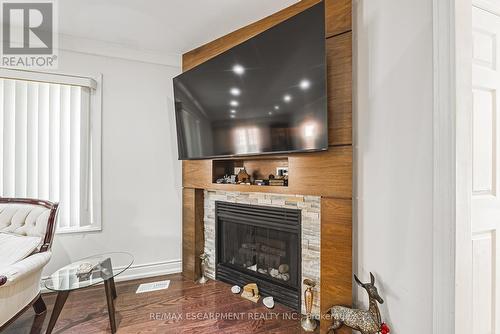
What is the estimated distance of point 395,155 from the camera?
5.46 feet

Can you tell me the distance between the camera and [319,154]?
6.54 feet

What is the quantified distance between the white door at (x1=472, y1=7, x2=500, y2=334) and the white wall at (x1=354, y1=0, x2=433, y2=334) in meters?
0.29

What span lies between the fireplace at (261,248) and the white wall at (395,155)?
2.04 ft

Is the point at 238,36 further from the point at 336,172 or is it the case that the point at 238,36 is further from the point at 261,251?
the point at 261,251

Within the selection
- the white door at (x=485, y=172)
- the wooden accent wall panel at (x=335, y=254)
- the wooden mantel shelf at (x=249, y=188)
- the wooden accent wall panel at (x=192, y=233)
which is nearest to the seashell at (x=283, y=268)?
the wooden accent wall panel at (x=335, y=254)

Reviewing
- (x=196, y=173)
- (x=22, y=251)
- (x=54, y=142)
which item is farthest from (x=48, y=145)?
(x=196, y=173)

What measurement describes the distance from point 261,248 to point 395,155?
1484mm

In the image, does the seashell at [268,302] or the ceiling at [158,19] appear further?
the seashell at [268,302]

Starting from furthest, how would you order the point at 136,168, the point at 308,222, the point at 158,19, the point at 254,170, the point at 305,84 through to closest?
1. the point at 136,168
2. the point at 254,170
3. the point at 158,19
4. the point at 308,222
5. the point at 305,84

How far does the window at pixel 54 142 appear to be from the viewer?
2642mm

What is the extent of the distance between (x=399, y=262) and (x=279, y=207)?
1.01 m

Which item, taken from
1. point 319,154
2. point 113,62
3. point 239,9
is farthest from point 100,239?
point 239,9

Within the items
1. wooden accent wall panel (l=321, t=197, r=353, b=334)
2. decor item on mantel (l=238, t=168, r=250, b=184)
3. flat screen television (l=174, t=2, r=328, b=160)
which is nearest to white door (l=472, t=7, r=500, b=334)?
wooden accent wall panel (l=321, t=197, r=353, b=334)

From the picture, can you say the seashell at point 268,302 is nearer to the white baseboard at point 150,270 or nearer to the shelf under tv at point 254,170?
the shelf under tv at point 254,170
